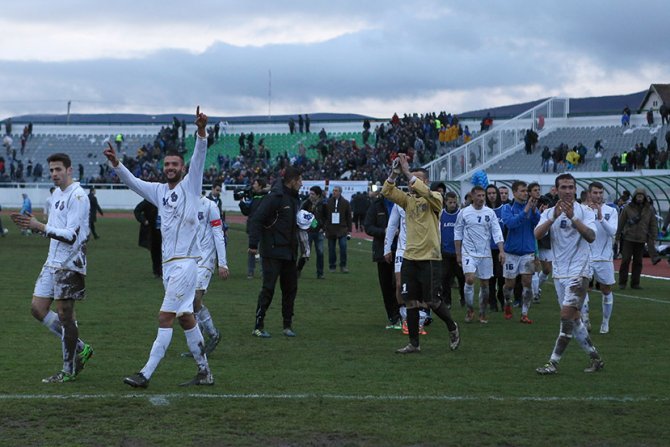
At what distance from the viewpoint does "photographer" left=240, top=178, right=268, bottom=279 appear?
62.4 ft

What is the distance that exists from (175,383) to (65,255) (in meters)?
1.50

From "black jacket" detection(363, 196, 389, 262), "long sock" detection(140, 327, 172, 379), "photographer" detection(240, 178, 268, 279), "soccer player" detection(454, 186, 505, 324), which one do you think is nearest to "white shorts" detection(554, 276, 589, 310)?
"long sock" detection(140, 327, 172, 379)

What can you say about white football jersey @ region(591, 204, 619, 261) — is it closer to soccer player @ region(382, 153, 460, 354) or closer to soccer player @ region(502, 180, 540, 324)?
soccer player @ region(502, 180, 540, 324)

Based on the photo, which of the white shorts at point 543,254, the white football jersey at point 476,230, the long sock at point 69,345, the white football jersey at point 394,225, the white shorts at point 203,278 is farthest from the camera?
the white shorts at point 543,254

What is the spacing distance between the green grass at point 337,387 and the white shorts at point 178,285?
737 mm

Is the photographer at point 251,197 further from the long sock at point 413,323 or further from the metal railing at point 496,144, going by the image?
the metal railing at point 496,144

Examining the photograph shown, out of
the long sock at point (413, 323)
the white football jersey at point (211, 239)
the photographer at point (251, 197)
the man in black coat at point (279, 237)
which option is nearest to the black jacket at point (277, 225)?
the man in black coat at point (279, 237)

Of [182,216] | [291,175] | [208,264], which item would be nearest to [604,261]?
[291,175]

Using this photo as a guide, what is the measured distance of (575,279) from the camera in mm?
10727

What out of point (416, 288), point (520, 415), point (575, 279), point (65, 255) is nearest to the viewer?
point (520, 415)

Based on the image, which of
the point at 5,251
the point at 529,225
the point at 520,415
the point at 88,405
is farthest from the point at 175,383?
the point at 5,251

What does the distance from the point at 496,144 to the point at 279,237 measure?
1667 inches

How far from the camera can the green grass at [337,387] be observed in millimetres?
7914

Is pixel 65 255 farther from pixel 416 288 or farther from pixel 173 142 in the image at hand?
pixel 173 142
